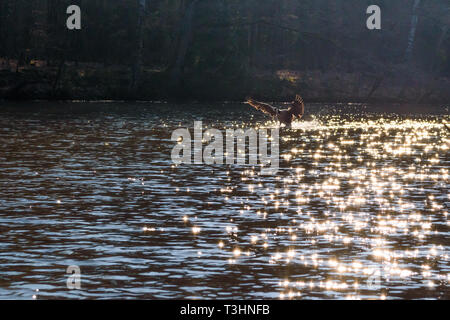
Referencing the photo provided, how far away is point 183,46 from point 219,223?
70.0 m

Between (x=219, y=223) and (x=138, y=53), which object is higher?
(x=138, y=53)

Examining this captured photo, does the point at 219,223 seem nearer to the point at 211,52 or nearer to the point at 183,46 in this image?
the point at 183,46

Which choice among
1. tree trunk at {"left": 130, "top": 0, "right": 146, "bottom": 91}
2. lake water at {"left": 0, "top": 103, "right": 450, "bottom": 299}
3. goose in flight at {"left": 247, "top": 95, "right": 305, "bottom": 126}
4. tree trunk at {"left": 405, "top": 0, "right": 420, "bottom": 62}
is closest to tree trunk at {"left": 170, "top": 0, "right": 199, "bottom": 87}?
tree trunk at {"left": 130, "top": 0, "right": 146, "bottom": 91}

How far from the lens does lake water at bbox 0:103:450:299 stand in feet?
56.5

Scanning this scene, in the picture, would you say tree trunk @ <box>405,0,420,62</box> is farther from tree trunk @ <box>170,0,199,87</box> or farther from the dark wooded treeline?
tree trunk @ <box>170,0,199,87</box>

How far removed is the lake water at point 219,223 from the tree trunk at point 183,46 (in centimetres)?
A: 4363

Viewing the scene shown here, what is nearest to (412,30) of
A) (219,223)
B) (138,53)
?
(138,53)

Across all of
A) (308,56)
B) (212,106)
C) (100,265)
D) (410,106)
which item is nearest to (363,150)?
(100,265)

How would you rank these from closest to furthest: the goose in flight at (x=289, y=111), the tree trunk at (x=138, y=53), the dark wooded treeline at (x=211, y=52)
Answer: the goose in flight at (x=289, y=111), the tree trunk at (x=138, y=53), the dark wooded treeline at (x=211, y=52)

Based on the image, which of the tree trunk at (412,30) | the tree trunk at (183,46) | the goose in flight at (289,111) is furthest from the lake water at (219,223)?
the tree trunk at (412,30)

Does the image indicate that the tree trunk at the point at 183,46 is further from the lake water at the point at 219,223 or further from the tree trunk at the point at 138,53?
the lake water at the point at 219,223

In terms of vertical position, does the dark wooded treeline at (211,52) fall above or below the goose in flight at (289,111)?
above

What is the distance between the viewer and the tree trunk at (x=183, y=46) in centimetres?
9138

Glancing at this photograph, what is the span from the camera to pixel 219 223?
77.4 ft
